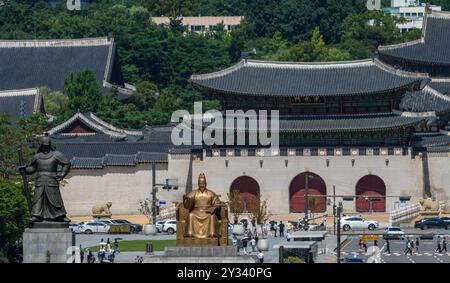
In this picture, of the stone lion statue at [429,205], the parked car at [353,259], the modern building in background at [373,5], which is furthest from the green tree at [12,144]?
the modern building in background at [373,5]

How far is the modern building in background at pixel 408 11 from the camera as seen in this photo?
17088 cm

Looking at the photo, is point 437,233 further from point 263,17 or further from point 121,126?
point 263,17

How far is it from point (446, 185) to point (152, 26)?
172 feet

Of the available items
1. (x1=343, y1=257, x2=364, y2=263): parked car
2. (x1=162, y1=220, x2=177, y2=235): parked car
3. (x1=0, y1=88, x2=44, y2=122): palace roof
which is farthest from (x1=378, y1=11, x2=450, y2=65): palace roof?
(x1=343, y1=257, x2=364, y2=263): parked car

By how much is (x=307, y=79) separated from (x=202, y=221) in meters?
50.5

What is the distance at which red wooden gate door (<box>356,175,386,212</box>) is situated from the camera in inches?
3915

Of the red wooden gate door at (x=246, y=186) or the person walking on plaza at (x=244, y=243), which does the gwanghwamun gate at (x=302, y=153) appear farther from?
the person walking on plaza at (x=244, y=243)

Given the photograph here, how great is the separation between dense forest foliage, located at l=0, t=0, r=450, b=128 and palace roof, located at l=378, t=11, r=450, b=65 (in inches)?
596

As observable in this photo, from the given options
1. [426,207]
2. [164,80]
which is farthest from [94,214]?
[164,80]

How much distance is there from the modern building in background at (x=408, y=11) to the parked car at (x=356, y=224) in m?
78.4

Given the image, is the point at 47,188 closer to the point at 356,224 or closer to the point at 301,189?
the point at 356,224

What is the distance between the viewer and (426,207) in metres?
96.5

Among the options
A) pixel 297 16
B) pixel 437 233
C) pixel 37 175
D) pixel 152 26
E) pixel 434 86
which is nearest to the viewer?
pixel 37 175

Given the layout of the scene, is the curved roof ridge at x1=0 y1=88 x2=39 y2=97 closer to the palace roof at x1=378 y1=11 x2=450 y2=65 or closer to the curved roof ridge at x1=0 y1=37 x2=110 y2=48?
the curved roof ridge at x1=0 y1=37 x2=110 y2=48
